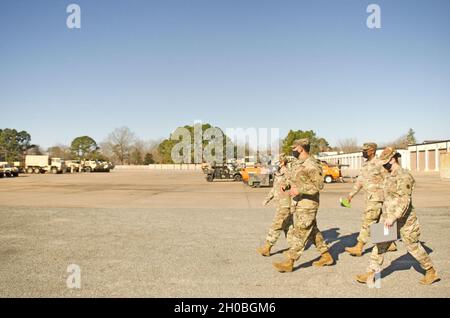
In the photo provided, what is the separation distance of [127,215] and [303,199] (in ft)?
23.4

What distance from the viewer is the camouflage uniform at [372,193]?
6.36 m

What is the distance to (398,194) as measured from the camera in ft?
15.1

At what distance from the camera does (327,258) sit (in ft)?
18.7

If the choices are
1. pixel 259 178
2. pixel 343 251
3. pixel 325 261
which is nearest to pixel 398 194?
pixel 325 261

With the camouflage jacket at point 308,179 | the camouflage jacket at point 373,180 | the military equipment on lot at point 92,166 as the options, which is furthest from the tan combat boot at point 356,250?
the military equipment on lot at point 92,166

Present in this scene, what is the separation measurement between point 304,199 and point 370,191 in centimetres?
178

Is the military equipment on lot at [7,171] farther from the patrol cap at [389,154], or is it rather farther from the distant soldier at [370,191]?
the patrol cap at [389,154]

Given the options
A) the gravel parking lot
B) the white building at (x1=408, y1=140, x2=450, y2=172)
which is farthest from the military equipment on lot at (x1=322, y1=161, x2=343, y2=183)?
the white building at (x1=408, y1=140, x2=450, y2=172)

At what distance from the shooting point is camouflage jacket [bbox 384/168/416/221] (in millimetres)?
4520

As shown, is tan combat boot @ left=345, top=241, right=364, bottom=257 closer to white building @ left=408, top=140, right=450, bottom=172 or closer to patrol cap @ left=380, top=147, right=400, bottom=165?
patrol cap @ left=380, top=147, right=400, bottom=165

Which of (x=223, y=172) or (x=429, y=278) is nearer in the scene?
(x=429, y=278)

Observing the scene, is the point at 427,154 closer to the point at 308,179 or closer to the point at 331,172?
the point at 331,172

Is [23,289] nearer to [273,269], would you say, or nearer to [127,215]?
[273,269]

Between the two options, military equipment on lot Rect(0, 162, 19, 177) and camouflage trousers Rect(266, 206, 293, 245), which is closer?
camouflage trousers Rect(266, 206, 293, 245)
